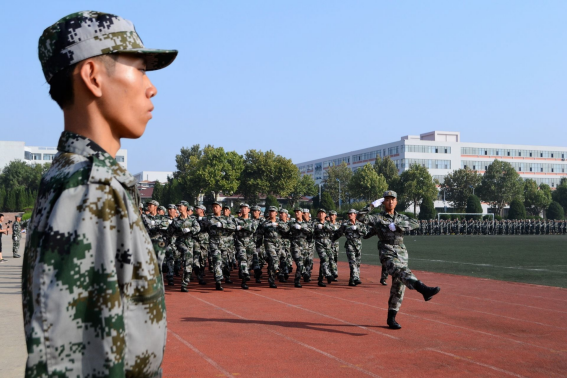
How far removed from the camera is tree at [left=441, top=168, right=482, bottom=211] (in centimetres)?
7531

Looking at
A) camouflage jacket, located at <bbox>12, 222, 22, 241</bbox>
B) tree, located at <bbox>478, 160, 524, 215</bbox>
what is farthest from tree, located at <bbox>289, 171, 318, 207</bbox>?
camouflage jacket, located at <bbox>12, 222, 22, 241</bbox>

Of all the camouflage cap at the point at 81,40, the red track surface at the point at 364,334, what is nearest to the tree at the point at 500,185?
the red track surface at the point at 364,334

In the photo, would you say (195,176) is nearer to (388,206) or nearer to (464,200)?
(464,200)

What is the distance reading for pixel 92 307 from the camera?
1.23m

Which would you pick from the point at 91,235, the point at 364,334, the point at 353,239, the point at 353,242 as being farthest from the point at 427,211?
the point at 91,235

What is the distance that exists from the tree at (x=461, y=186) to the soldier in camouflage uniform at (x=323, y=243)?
210ft

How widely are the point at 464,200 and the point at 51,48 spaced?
78699mm

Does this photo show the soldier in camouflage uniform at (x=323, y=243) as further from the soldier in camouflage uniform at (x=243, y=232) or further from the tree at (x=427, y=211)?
the tree at (x=427, y=211)

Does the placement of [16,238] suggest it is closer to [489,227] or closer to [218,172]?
[489,227]

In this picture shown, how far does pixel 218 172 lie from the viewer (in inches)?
2682

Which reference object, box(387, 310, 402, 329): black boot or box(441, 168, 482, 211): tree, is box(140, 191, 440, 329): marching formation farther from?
box(441, 168, 482, 211): tree

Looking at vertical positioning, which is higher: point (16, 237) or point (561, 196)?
point (561, 196)

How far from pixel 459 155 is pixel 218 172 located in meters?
48.9

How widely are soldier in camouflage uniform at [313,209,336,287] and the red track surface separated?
1666 mm
